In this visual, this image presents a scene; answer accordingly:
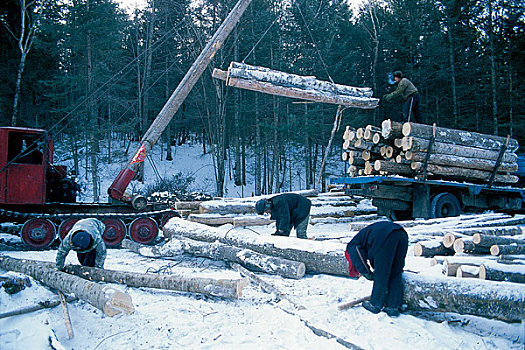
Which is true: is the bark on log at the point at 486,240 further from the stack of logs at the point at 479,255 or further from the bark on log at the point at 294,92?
the bark on log at the point at 294,92

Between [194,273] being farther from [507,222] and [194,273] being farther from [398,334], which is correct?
[507,222]

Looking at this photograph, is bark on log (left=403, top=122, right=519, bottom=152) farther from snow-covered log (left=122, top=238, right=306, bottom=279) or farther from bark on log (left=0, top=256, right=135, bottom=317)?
bark on log (left=0, top=256, right=135, bottom=317)

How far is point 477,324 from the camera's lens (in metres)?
4.28

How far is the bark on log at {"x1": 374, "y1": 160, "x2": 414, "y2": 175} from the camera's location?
10055 millimetres

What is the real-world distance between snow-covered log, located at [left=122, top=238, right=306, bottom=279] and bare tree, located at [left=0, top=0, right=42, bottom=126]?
12981mm

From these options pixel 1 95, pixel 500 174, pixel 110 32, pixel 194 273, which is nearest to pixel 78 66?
pixel 110 32

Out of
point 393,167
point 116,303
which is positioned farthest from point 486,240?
point 116,303

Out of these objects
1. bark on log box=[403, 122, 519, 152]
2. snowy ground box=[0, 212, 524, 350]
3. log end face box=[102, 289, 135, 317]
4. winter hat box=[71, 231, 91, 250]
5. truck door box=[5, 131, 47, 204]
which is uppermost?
bark on log box=[403, 122, 519, 152]

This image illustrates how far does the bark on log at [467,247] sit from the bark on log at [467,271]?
1503mm

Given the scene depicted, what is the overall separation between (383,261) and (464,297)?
922mm

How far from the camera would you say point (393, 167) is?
10.1 m

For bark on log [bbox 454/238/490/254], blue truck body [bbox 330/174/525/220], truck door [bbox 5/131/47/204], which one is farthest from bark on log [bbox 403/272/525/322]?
truck door [bbox 5/131/47/204]

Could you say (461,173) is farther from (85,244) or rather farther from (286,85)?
(85,244)

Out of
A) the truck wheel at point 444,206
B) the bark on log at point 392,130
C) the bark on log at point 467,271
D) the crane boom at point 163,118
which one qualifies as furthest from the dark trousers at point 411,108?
the bark on log at point 467,271
